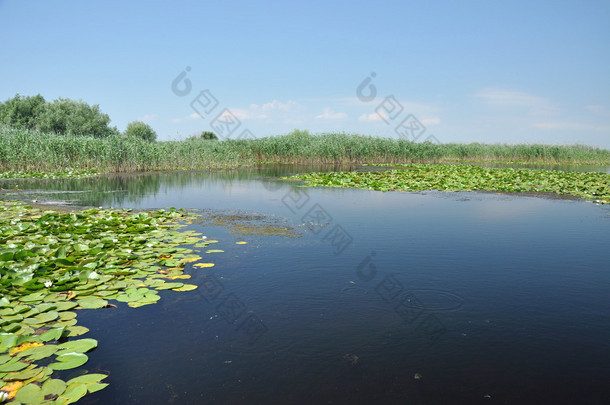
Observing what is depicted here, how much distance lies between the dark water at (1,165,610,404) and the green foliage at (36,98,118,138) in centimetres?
4680

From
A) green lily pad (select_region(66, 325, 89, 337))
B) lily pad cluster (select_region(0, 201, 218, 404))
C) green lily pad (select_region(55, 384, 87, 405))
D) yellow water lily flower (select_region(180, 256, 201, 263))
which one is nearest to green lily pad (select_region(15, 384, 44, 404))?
lily pad cluster (select_region(0, 201, 218, 404))

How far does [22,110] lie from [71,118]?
24.0ft

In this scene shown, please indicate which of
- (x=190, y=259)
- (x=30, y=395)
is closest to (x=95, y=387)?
(x=30, y=395)

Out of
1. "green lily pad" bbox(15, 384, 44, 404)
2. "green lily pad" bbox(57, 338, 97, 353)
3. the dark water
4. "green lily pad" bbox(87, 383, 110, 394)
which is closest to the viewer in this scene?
"green lily pad" bbox(15, 384, 44, 404)

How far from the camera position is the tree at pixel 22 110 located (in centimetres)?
4726

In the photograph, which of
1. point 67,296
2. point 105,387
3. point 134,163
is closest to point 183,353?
point 105,387

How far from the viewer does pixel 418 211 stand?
33.9 ft

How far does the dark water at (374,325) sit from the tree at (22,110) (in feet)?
169

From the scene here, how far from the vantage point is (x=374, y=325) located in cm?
378

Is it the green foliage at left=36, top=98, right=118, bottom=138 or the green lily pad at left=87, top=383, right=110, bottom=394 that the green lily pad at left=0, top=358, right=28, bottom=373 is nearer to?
the green lily pad at left=87, top=383, right=110, bottom=394

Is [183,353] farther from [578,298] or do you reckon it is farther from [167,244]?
[578,298]

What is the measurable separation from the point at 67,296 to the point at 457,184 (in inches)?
605

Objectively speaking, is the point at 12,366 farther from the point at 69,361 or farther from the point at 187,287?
the point at 187,287

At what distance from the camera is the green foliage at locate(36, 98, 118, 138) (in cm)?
4562
